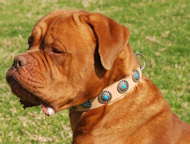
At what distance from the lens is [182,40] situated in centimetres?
1219

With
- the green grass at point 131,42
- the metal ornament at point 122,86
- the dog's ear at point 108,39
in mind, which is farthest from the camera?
the green grass at point 131,42

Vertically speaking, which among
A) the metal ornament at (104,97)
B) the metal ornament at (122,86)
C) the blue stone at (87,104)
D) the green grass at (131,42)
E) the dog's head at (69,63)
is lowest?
the green grass at (131,42)

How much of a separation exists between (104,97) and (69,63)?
1.49 ft

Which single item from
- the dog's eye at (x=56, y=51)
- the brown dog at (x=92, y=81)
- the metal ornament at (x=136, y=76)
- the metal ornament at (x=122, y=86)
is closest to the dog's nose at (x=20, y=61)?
the brown dog at (x=92, y=81)

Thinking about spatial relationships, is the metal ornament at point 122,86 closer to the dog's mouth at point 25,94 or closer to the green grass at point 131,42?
the dog's mouth at point 25,94

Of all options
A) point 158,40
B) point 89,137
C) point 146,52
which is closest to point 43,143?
point 89,137

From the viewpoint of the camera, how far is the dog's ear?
4.64 m

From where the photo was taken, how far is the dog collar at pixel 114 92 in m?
4.80

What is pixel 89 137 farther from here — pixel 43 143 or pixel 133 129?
pixel 43 143

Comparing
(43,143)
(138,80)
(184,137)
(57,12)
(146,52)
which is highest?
(57,12)

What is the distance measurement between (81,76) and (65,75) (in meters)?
0.15

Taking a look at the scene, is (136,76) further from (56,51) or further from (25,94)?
(25,94)

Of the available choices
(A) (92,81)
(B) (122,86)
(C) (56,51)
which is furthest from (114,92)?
(C) (56,51)

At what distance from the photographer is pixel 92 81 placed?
4.78 meters
